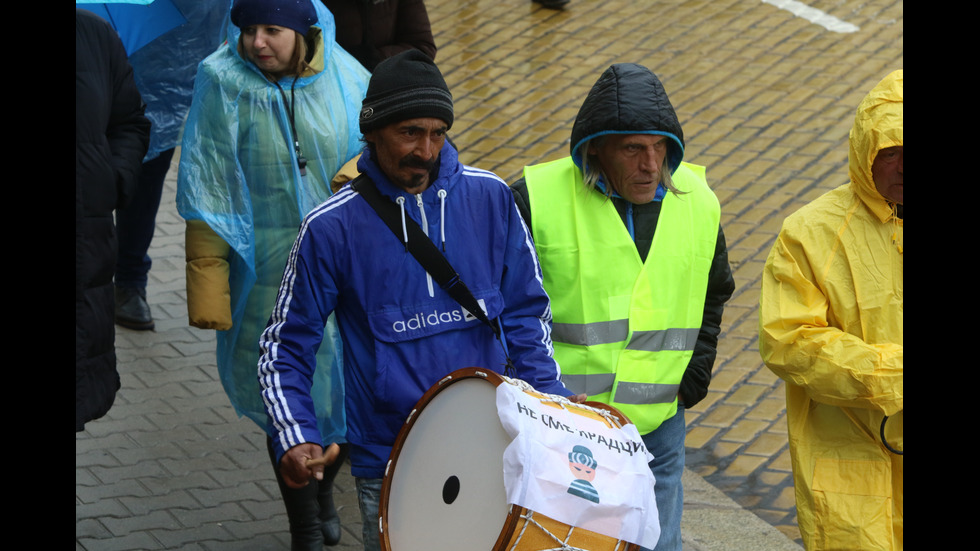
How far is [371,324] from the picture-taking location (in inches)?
127

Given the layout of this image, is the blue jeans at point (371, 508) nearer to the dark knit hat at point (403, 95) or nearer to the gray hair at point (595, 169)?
the dark knit hat at point (403, 95)

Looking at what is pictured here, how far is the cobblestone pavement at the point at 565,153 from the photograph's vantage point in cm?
504

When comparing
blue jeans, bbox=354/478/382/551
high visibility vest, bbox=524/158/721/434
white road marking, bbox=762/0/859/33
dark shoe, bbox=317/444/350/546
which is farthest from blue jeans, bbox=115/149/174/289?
white road marking, bbox=762/0/859/33

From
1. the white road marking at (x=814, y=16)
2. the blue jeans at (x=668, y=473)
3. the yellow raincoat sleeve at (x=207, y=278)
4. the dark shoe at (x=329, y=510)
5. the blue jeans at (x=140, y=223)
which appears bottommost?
Result: the white road marking at (x=814, y=16)

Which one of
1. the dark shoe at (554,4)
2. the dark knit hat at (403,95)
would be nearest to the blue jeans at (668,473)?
the dark knit hat at (403,95)

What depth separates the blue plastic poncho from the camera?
438cm

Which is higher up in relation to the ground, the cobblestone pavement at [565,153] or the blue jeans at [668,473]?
the blue jeans at [668,473]

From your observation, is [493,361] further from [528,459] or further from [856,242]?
[856,242]

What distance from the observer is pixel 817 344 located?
347 cm

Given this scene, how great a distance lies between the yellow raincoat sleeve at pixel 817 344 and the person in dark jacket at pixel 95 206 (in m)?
2.04

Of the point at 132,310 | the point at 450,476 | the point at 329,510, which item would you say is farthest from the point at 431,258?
the point at 132,310

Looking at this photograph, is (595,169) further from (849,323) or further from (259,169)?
(259,169)

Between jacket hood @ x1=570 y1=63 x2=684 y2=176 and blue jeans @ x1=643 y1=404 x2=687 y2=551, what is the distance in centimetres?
86
